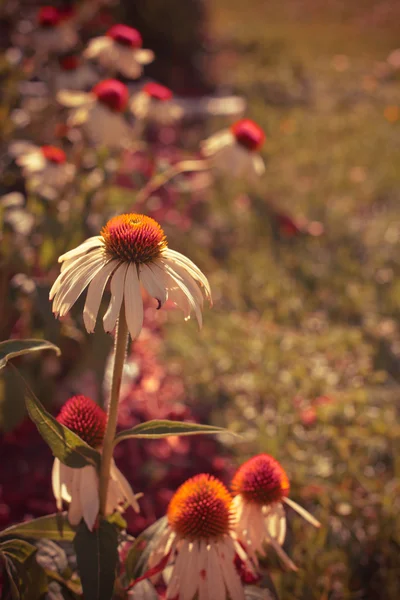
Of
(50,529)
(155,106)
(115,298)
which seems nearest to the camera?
(115,298)

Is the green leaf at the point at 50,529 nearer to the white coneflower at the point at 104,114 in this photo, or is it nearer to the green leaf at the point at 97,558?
the green leaf at the point at 97,558

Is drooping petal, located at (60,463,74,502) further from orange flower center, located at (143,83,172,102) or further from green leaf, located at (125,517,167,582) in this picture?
orange flower center, located at (143,83,172,102)

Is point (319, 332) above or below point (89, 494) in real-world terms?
below

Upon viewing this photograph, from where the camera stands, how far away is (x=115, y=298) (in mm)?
852

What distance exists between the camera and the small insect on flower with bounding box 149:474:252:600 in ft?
3.29

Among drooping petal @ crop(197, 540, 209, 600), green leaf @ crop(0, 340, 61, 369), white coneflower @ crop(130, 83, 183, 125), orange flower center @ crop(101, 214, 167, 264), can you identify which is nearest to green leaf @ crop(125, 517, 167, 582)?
drooping petal @ crop(197, 540, 209, 600)

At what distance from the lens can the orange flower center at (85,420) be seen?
1.07m

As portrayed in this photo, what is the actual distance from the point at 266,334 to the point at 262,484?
1.29 meters

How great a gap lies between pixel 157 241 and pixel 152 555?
536mm

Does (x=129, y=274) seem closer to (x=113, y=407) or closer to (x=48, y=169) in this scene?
(x=113, y=407)

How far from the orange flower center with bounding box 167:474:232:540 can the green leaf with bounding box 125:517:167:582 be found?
0.21ft

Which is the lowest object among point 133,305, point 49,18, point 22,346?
point 22,346

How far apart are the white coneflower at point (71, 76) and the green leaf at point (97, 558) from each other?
2.01 m

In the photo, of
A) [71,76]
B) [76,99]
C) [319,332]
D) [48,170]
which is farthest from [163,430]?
[71,76]
